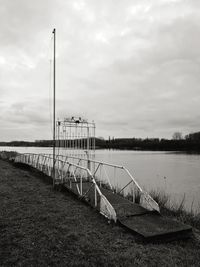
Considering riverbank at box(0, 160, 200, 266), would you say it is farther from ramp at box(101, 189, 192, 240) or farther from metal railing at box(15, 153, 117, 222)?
metal railing at box(15, 153, 117, 222)

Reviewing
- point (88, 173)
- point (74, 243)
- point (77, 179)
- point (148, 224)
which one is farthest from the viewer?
point (77, 179)

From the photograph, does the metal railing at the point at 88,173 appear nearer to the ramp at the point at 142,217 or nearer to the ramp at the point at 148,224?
the ramp at the point at 142,217

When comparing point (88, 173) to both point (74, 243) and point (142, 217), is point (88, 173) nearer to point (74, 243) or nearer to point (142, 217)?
point (142, 217)

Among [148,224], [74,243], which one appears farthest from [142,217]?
[74,243]

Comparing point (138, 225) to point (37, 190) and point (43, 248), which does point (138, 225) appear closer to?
point (43, 248)

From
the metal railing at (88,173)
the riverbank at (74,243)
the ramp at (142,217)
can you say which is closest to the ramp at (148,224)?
the ramp at (142,217)

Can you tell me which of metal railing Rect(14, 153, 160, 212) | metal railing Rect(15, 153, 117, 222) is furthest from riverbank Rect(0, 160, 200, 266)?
metal railing Rect(14, 153, 160, 212)

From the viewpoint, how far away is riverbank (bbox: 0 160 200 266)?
147 inches

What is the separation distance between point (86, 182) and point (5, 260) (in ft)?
18.4

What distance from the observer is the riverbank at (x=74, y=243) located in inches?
147

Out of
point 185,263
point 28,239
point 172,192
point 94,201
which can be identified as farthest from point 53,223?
point 172,192

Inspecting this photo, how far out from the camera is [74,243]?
4305 millimetres

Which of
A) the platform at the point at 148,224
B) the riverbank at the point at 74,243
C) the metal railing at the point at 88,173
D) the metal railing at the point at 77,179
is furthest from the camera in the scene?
the metal railing at the point at 88,173

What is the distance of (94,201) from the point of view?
6715 mm
